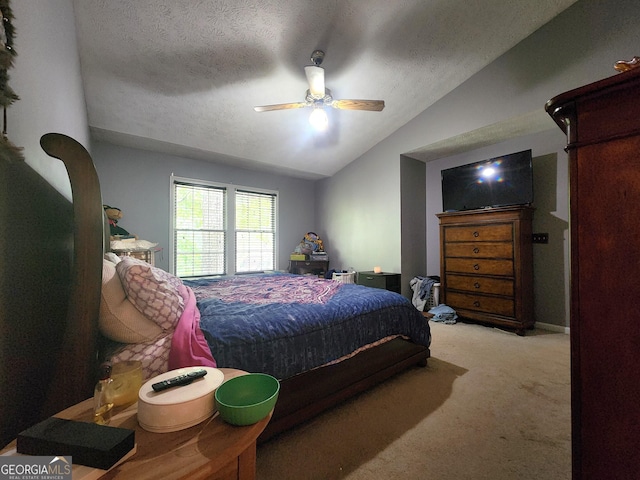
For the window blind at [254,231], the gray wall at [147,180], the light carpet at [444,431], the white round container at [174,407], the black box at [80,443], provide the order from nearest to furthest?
the black box at [80,443]
the white round container at [174,407]
the light carpet at [444,431]
the gray wall at [147,180]
the window blind at [254,231]

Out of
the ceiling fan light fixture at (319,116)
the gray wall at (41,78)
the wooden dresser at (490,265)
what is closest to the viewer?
the gray wall at (41,78)

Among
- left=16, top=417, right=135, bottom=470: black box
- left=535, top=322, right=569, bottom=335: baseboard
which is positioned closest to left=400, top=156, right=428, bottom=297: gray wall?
left=535, top=322, right=569, bottom=335: baseboard

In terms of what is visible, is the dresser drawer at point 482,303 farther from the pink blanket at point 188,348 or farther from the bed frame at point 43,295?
the bed frame at point 43,295

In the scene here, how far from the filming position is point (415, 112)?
3.79 m

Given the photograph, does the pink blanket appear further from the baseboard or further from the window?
the baseboard

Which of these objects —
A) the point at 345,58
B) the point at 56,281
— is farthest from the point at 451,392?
the point at 345,58

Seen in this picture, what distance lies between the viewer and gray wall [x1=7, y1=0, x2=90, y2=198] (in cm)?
90

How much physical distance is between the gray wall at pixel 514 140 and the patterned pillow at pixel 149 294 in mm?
3496

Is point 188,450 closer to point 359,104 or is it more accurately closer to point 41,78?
point 41,78

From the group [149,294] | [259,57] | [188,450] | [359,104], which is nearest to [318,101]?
[359,104]

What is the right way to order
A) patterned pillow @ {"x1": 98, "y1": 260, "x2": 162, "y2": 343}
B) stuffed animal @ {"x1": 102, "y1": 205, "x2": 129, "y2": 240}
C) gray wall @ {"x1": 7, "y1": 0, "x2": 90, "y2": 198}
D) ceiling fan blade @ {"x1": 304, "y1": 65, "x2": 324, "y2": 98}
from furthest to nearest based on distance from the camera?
stuffed animal @ {"x1": 102, "y1": 205, "x2": 129, "y2": 240} → ceiling fan blade @ {"x1": 304, "y1": 65, "x2": 324, "y2": 98} → patterned pillow @ {"x1": 98, "y1": 260, "x2": 162, "y2": 343} → gray wall @ {"x1": 7, "y1": 0, "x2": 90, "y2": 198}

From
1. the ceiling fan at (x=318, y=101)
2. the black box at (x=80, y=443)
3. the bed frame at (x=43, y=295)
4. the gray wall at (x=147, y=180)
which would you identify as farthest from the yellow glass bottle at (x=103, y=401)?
the gray wall at (x=147, y=180)

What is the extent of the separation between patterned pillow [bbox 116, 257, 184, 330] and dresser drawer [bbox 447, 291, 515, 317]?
3.47 metres

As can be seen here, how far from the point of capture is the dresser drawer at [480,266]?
3.13m
